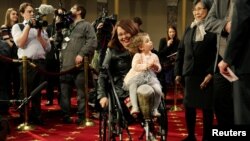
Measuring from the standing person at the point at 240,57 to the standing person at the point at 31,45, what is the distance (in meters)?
3.92

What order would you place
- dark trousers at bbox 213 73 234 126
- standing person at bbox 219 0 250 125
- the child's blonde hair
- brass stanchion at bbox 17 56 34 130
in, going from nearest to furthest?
standing person at bbox 219 0 250 125
dark trousers at bbox 213 73 234 126
the child's blonde hair
brass stanchion at bbox 17 56 34 130

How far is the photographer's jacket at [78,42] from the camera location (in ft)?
21.3

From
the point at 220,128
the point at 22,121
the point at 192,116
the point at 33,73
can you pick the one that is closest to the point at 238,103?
the point at 220,128

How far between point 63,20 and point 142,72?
297 centimetres

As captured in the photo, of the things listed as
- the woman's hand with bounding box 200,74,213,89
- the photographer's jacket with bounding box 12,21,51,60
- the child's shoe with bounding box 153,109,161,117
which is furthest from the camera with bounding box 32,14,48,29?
the child's shoe with bounding box 153,109,161,117

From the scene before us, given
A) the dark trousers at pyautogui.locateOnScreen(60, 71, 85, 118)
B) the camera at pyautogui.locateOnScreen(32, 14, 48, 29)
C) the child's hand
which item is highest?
the camera at pyautogui.locateOnScreen(32, 14, 48, 29)

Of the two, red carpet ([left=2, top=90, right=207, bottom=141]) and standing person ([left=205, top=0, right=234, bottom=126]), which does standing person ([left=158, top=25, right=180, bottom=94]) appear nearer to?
red carpet ([left=2, top=90, right=207, bottom=141])

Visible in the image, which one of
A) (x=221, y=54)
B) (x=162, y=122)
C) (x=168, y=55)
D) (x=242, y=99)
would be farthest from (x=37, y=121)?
(x=242, y=99)

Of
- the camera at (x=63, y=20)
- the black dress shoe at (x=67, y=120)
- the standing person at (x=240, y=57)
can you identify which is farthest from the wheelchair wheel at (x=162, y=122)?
the camera at (x=63, y=20)

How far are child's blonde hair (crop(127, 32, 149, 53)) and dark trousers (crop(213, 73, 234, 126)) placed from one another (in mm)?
820

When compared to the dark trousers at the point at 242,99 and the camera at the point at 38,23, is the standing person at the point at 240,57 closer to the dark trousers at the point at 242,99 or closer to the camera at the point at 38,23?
the dark trousers at the point at 242,99

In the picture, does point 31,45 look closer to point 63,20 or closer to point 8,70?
point 63,20

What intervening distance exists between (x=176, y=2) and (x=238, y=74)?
13189mm

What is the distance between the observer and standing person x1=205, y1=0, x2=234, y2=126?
3.33 meters
